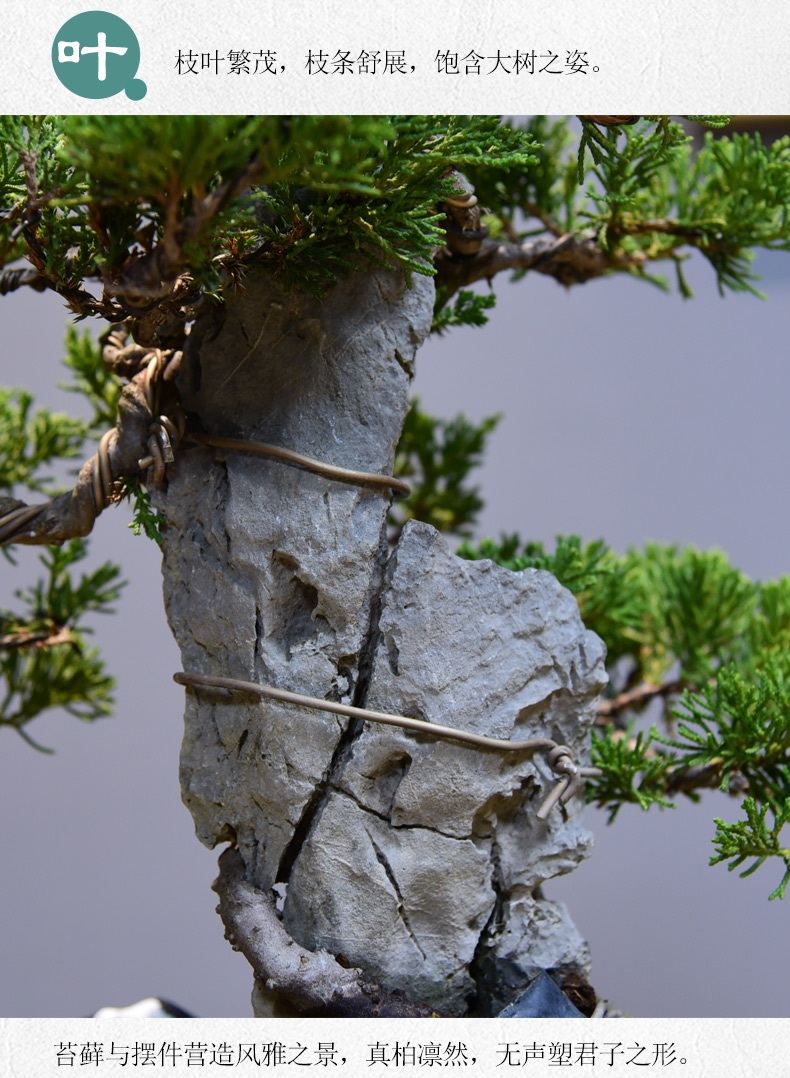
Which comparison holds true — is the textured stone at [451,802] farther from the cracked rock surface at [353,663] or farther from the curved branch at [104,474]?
the curved branch at [104,474]

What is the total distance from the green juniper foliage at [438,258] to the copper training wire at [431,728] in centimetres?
12

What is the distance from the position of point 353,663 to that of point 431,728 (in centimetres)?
7

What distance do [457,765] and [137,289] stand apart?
359mm

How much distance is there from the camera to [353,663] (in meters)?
0.67

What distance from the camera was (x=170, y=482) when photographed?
0.69m

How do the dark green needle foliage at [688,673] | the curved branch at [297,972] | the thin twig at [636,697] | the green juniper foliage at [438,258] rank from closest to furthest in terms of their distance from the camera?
the green juniper foliage at [438,258] → the curved branch at [297,972] → the dark green needle foliage at [688,673] → the thin twig at [636,697]

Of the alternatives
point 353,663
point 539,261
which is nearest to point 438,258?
point 539,261

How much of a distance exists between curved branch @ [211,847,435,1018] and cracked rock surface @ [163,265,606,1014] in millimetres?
21

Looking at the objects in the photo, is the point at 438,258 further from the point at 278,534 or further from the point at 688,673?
the point at 688,673
